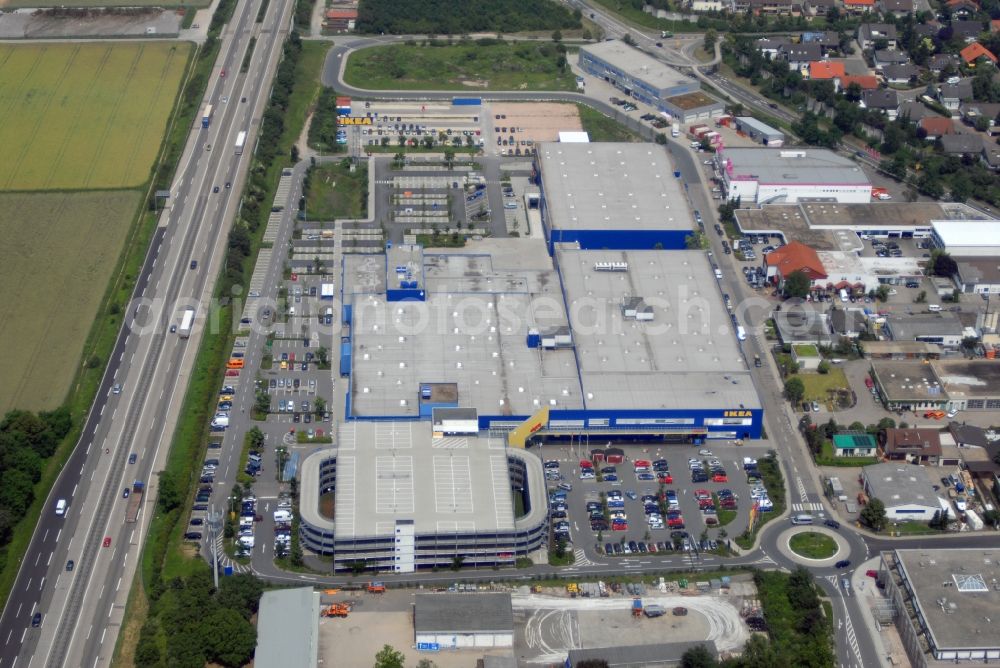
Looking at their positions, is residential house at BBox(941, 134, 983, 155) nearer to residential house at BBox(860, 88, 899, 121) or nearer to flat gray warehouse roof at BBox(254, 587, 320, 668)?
residential house at BBox(860, 88, 899, 121)

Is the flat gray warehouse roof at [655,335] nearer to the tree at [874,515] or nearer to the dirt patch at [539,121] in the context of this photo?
the tree at [874,515]

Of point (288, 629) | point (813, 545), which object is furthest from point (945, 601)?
point (288, 629)

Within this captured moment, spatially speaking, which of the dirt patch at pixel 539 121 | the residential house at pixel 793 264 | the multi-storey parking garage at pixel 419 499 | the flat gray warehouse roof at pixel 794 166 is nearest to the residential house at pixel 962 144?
the flat gray warehouse roof at pixel 794 166

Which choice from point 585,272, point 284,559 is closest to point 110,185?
point 585,272

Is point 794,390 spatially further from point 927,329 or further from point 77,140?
point 77,140

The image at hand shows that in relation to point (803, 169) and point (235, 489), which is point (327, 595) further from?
point (803, 169)
